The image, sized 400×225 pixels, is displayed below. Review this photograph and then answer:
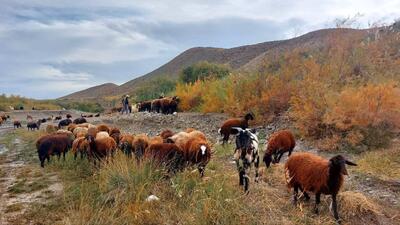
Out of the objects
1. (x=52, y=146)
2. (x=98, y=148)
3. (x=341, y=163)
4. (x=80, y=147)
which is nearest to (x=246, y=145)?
(x=341, y=163)

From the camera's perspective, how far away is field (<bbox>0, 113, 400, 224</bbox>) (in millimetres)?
6461

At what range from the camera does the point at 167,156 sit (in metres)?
9.08

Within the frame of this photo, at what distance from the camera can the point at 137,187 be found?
297 inches

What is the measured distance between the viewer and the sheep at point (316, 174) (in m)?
6.67

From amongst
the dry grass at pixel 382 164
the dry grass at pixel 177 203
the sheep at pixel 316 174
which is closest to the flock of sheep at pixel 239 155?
the sheep at pixel 316 174

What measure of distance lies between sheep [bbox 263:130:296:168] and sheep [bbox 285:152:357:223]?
270 centimetres

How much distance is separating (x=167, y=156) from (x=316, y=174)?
349 centimetres

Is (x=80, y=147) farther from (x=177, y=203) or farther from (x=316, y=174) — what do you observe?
(x=316, y=174)

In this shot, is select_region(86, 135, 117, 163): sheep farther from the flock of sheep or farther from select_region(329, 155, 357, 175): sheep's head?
select_region(329, 155, 357, 175): sheep's head

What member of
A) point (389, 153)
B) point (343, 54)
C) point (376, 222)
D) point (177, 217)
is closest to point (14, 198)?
point (177, 217)

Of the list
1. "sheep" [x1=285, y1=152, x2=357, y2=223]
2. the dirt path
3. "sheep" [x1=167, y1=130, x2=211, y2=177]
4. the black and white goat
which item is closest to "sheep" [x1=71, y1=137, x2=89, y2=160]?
the dirt path

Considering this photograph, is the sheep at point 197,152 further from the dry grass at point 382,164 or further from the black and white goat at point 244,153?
the dry grass at point 382,164

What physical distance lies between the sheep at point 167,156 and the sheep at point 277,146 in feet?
8.61

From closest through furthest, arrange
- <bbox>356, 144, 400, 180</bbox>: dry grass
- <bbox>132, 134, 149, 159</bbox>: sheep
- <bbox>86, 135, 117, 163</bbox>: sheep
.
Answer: <bbox>356, 144, 400, 180</bbox>: dry grass
<bbox>132, 134, 149, 159</bbox>: sheep
<bbox>86, 135, 117, 163</bbox>: sheep
